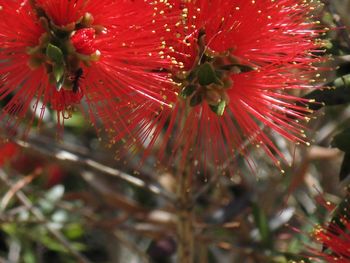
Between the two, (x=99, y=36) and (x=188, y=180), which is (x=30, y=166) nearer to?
(x=188, y=180)

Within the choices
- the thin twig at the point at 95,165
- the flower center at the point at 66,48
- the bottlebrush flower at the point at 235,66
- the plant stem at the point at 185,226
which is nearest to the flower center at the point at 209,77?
the bottlebrush flower at the point at 235,66

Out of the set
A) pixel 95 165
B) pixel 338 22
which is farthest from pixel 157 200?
pixel 338 22

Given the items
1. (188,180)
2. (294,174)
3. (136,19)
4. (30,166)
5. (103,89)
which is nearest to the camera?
(136,19)

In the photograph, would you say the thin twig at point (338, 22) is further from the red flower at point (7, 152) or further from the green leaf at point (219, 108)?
the red flower at point (7, 152)

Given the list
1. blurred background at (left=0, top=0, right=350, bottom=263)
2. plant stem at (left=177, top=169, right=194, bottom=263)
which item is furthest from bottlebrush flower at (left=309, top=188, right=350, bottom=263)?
plant stem at (left=177, top=169, right=194, bottom=263)

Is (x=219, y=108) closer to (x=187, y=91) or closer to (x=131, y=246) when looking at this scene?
(x=187, y=91)

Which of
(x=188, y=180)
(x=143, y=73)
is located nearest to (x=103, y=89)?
(x=143, y=73)
